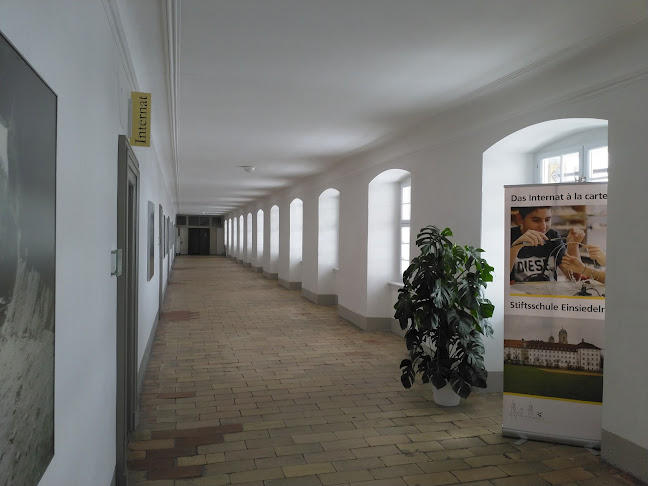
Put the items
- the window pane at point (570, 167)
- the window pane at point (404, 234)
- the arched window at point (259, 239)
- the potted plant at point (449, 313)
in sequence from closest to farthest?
the potted plant at point (449, 313), the window pane at point (570, 167), the window pane at point (404, 234), the arched window at point (259, 239)

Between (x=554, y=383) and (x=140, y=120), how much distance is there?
3931mm

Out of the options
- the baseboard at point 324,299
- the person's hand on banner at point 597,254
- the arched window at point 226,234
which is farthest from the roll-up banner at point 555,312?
the arched window at point 226,234

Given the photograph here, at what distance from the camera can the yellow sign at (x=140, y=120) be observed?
4.11 meters

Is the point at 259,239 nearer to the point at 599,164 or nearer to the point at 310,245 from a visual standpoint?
the point at 310,245

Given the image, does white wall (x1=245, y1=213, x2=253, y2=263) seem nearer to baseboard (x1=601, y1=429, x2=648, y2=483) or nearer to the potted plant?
the potted plant

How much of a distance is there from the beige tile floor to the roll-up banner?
268 mm

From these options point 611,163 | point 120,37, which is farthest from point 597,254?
point 120,37

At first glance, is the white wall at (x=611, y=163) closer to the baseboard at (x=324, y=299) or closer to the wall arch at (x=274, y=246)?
the baseboard at (x=324, y=299)

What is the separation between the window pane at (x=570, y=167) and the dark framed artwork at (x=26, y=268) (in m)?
4.78

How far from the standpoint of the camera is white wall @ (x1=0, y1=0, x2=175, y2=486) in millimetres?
1710

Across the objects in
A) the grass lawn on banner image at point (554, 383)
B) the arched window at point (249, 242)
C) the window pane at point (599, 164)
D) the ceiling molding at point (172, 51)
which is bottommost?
the grass lawn on banner image at point (554, 383)

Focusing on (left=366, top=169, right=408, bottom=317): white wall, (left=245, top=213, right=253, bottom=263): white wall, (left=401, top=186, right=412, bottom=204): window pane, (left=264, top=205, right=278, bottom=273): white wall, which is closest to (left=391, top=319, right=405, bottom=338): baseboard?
(left=366, top=169, right=408, bottom=317): white wall

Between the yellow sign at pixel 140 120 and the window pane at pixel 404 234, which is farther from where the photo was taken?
the window pane at pixel 404 234

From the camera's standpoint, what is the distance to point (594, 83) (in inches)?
159
